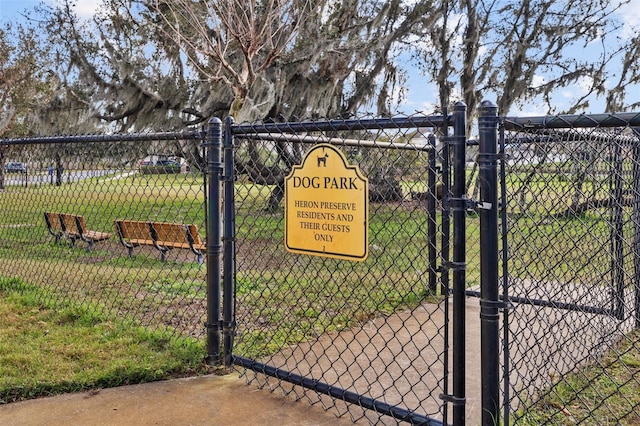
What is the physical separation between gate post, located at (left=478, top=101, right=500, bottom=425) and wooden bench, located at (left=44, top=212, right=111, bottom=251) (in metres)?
8.15

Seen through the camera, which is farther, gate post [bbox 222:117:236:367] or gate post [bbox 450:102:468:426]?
gate post [bbox 222:117:236:367]

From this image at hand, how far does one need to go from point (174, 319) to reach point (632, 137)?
4065mm

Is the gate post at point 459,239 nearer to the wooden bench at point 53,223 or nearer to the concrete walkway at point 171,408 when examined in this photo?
the concrete walkway at point 171,408

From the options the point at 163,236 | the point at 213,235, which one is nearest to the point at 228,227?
the point at 213,235

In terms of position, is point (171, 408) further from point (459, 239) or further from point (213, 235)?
point (459, 239)

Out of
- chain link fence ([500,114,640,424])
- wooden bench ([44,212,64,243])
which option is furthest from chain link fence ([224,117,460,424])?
wooden bench ([44,212,64,243])

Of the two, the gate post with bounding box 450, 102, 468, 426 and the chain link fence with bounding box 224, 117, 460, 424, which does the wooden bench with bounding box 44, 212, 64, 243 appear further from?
the gate post with bounding box 450, 102, 468, 426

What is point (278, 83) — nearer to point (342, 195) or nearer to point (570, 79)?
point (570, 79)

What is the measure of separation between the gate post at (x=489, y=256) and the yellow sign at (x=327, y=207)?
619 mm

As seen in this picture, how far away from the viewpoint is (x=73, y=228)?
375 inches

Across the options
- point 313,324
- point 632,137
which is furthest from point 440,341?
point 632,137

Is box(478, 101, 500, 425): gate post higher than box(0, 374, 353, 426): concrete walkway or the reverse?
higher

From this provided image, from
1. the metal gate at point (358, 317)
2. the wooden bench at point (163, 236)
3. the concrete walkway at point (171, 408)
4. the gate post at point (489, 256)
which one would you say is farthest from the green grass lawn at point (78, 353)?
the wooden bench at point (163, 236)

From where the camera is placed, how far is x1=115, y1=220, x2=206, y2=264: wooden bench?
25.9ft
